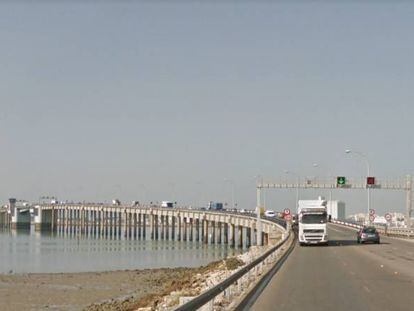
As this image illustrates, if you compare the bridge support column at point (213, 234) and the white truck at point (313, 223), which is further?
the bridge support column at point (213, 234)

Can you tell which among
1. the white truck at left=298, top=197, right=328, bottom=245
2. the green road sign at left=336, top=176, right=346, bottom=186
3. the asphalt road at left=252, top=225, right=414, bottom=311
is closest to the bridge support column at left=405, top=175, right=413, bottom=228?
the green road sign at left=336, top=176, right=346, bottom=186

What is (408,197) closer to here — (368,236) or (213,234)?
(368,236)

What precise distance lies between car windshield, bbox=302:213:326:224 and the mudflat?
457 inches

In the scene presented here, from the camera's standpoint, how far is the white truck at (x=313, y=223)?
2172 inches

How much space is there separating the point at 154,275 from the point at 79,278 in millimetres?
6220

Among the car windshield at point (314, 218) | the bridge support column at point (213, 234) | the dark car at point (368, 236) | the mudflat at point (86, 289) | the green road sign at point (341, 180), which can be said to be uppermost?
the green road sign at point (341, 180)

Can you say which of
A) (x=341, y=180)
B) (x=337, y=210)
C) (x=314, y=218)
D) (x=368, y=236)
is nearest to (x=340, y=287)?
(x=314, y=218)

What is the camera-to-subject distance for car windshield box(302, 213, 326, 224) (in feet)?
181

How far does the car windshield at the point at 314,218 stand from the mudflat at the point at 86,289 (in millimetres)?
11609

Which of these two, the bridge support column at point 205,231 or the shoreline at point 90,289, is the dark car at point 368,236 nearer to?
the shoreline at point 90,289

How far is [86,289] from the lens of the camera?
44188 millimetres

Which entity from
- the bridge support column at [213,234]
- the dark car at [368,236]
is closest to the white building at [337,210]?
the bridge support column at [213,234]

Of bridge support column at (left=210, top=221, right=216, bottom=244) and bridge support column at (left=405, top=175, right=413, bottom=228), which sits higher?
bridge support column at (left=405, top=175, right=413, bottom=228)

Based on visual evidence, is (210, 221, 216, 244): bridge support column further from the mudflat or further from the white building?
the mudflat
